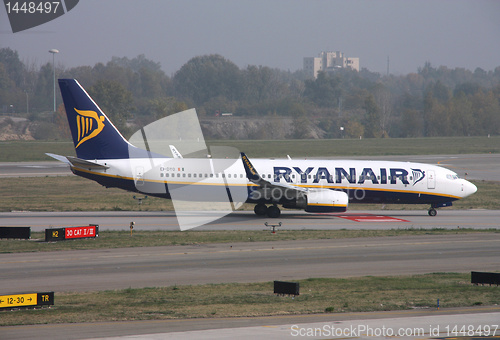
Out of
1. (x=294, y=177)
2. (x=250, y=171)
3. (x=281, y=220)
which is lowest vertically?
(x=281, y=220)

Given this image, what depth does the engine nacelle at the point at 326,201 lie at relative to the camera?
40.1 metres

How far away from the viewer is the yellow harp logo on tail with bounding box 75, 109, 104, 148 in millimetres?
40750

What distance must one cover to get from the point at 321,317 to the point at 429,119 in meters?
146

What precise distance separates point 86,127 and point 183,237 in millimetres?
12173

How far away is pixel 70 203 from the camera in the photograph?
47.9 meters

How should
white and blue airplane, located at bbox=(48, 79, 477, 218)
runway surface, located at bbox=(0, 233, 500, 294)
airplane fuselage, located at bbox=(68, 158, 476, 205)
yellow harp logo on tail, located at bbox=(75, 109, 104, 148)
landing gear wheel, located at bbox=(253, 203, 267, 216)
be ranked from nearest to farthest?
1. runway surface, located at bbox=(0, 233, 500, 294)
2. white and blue airplane, located at bbox=(48, 79, 477, 218)
3. yellow harp logo on tail, located at bbox=(75, 109, 104, 148)
4. airplane fuselage, located at bbox=(68, 158, 476, 205)
5. landing gear wheel, located at bbox=(253, 203, 267, 216)

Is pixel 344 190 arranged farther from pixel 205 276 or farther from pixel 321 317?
pixel 321 317

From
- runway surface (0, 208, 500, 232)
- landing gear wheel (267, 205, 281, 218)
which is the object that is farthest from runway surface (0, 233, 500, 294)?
landing gear wheel (267, 205, 281, 218)

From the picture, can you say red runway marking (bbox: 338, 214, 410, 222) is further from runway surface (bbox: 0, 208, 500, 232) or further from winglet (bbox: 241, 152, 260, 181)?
winglet (bbox: 241, 152, 260, 181)

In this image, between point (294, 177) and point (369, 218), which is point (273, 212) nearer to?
point (294, 177)

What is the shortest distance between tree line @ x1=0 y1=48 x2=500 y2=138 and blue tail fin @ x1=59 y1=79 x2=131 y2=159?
86718 mm

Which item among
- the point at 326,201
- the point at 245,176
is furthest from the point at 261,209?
the point at 326,201

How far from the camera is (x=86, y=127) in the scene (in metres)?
40.8

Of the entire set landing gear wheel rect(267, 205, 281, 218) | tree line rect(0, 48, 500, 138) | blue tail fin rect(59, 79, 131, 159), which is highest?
tree line rect(0, 48, 500, 138)
